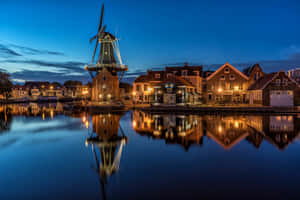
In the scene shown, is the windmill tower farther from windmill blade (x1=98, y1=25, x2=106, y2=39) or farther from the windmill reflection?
the windmill reflection

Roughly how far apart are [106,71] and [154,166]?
37.5m

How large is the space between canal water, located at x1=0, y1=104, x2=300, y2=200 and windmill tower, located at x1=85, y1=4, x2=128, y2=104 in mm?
28556

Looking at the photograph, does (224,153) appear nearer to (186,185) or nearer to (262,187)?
(262,187)

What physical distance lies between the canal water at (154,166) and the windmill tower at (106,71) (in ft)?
93.7

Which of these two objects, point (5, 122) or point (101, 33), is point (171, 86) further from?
point (5, 122)

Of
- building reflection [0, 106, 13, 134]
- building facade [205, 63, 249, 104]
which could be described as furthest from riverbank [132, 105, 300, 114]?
building reflection [0, 106, 13, 134]

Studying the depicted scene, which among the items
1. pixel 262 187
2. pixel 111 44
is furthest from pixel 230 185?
pixel 111 44

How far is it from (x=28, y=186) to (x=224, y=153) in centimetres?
1018

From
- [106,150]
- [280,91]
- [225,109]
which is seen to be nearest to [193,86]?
[225,109]

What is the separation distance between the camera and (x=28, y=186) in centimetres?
795

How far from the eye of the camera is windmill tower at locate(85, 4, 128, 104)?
1766 inches

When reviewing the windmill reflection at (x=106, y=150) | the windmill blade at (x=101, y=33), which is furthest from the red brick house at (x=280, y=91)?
the windmill blade at (x=101, y=33)

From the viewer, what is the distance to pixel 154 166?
393 inches

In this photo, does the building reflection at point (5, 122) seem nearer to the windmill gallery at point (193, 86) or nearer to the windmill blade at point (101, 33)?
the windmill gallery at point (193, 86)
